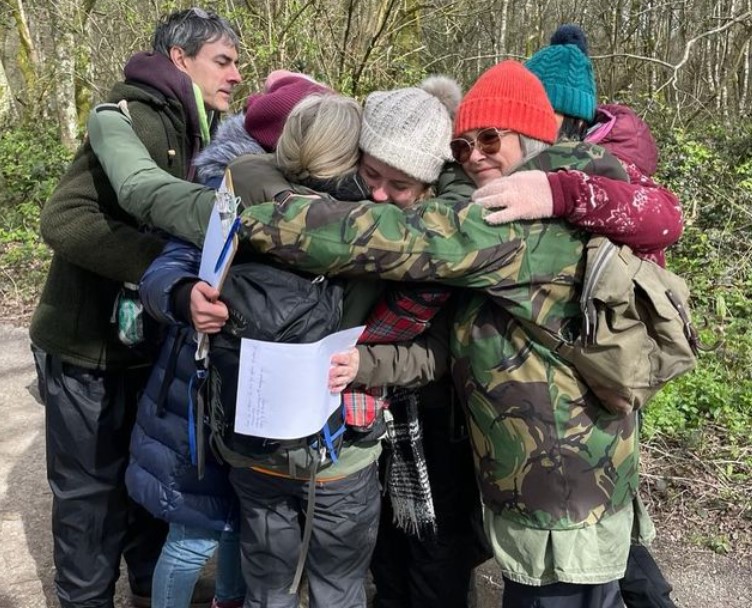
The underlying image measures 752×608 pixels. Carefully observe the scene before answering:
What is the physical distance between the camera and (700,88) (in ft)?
38.5

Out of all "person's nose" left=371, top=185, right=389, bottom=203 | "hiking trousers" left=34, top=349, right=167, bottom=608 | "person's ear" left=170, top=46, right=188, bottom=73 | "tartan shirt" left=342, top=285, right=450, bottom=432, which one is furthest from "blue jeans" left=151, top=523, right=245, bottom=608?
"person's ear" left=170, top=46, right=188, bottom=73

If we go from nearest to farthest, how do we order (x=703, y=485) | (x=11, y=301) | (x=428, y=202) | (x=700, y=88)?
(x=428, y=202), (x=703, y=485), (x=11, y=301), (x=700, y=88)

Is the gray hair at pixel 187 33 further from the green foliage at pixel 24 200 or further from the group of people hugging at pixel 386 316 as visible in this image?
the green foliage at pixel 24 200

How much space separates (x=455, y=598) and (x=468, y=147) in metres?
1.57

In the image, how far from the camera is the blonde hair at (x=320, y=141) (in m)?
1.81

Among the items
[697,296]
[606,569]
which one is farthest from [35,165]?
[606,569]

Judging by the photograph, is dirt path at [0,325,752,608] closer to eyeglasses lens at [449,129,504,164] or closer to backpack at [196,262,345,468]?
backpack at [196,262,345,468]

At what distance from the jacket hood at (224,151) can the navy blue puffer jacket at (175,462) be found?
237mm

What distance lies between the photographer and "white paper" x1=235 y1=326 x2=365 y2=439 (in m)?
1.72

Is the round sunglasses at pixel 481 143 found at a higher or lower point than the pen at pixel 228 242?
higher

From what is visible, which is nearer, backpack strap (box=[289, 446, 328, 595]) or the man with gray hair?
backpack strap (box=[289, 446, 328, 595])

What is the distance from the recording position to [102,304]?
2504 mm

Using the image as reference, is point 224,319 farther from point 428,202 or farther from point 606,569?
point 606,569

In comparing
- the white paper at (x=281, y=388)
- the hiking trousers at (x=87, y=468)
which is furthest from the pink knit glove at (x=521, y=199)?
the hiking trousers at (x=87, y=468)
